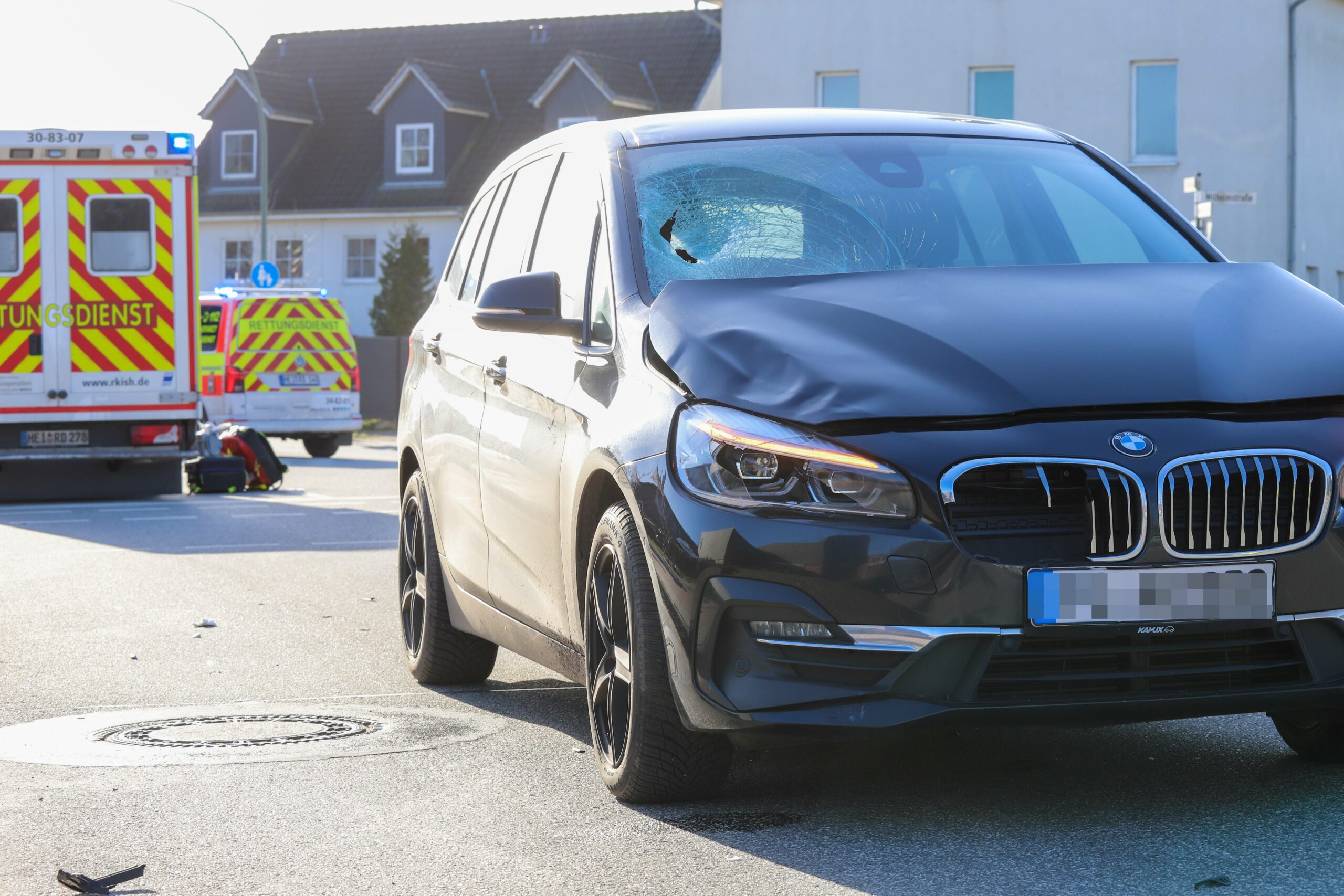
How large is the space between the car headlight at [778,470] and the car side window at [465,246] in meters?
2.84

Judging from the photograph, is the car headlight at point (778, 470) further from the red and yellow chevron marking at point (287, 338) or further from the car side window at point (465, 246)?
the red and yellow chevron marking at point (287, 338)

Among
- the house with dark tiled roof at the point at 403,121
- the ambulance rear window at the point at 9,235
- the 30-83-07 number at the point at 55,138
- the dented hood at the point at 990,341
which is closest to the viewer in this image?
the dented hood at the point at 990,341

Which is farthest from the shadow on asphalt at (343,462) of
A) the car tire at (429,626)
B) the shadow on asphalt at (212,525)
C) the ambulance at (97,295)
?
the car tire at (429,626)

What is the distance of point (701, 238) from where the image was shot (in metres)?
5.36

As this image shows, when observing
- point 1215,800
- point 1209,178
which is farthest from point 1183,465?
point 1209,178

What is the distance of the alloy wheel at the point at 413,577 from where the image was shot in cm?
712

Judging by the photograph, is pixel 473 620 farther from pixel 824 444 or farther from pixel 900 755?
pixel 824 444

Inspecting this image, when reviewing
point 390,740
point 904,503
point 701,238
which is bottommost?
point 390,740

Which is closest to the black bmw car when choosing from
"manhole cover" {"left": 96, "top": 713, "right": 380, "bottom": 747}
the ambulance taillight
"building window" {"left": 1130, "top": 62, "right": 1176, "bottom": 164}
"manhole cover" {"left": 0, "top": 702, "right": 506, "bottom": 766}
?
"manhole cover" {"left": 0, "top": 702, "right": 506, "bottom": 766}

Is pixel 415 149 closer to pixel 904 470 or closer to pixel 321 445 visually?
pixel 321 445

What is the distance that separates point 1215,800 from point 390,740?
8.04ft

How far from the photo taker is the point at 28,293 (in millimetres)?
17094

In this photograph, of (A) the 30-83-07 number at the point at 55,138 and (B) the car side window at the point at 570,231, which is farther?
(A) the 30-83-07 number at the point at 55,138

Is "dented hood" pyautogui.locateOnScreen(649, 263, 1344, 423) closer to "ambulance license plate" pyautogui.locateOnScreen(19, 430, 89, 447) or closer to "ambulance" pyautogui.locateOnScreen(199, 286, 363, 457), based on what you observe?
"ambulance license plate" pyautogui.locateOnScreen(19, 430, 89, 447)
